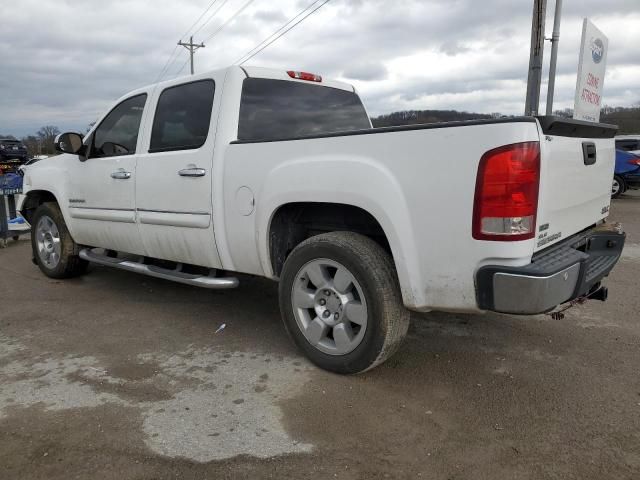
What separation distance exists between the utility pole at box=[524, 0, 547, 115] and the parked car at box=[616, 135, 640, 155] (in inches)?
262

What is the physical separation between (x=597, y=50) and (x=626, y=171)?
8803mm

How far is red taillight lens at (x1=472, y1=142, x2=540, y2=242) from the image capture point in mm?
2432

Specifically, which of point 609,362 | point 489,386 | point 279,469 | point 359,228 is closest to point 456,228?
point 359,228

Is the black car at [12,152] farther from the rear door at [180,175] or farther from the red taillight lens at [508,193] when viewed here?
the red taillight lens at [508,193]

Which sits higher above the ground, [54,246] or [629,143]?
[629,143]

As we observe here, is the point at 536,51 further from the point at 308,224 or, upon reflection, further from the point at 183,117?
the point at 308,224

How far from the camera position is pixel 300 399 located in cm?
302

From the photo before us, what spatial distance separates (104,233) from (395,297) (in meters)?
3.11

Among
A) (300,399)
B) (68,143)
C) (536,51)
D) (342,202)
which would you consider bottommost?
(300,399)

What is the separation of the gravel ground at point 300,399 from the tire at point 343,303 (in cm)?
20

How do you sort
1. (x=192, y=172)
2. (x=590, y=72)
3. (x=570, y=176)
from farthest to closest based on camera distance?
(x=590, y=72)
(x=192, y=172)
(x=570, y=176)

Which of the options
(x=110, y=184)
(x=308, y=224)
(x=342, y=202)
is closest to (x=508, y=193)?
(x=342, y=202)

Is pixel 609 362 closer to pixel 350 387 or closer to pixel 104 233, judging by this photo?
pixel 350 387

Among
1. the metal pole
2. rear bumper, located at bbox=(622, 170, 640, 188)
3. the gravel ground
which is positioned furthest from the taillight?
rear bumper, located at bbox=(622, 170, 640, 188)
